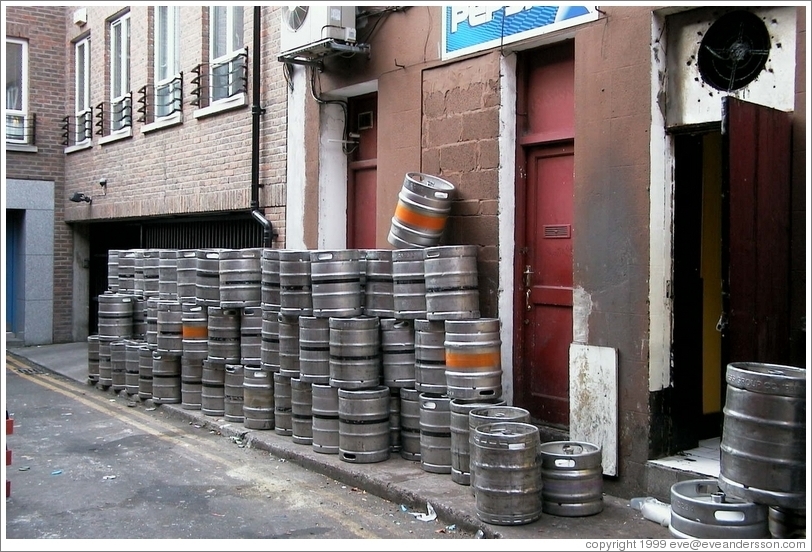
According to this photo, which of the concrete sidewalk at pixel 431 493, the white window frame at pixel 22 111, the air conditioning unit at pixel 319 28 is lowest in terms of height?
Result: the concrete sidewalk at pixel 431 493

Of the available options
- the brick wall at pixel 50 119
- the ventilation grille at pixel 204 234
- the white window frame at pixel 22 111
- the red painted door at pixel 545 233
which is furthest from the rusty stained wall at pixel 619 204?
the white window frame at pixel 22 111

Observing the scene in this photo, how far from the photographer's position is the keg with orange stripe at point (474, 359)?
6.78 m

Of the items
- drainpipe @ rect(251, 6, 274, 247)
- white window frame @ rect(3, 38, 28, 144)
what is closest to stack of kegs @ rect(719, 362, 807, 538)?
drainpipe @ rect(251, 6, 274, 247)

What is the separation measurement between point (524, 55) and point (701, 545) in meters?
4.40

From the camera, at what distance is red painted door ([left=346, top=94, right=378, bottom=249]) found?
9703 millimetres

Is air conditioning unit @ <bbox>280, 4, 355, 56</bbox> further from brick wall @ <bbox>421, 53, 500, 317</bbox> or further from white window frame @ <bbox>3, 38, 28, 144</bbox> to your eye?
white window frame @ <bbox>3, 38, 28, 144</bbox>

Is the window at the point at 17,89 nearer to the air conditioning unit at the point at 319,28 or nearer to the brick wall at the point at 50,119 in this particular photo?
the brick wall at the point at 50,119

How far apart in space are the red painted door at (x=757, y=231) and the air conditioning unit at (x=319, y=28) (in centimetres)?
475

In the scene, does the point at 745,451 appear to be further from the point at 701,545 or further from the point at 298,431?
the point at 298,431

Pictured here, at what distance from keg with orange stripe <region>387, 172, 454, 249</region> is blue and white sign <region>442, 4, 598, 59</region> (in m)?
1.32

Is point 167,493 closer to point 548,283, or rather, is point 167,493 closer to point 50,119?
point 548,283

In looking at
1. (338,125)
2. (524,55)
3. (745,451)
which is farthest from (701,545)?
(338,125)

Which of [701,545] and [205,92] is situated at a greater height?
[205,92]

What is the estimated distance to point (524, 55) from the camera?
7520 millimetres
